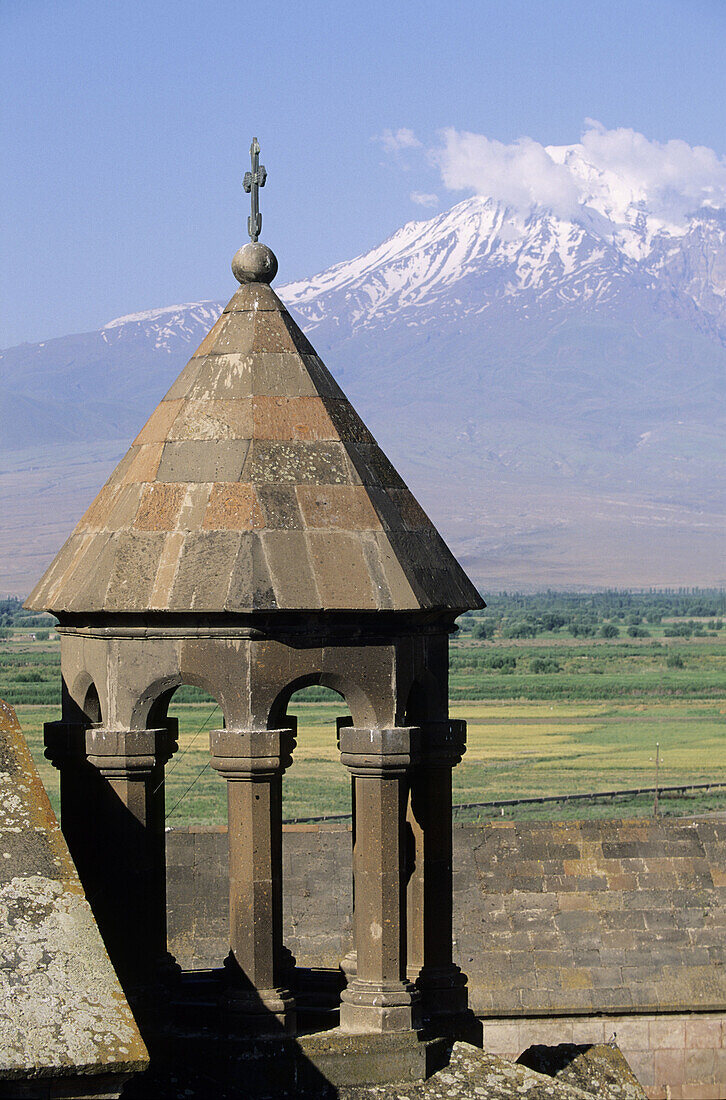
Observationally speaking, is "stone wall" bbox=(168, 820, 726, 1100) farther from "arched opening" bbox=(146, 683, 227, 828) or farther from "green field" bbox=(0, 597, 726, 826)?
"green field" bbox=(0, 597, 726, 826)

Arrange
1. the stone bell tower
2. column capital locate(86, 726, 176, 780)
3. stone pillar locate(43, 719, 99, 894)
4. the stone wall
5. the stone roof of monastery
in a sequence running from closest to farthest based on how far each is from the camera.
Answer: the stone roof of monastery, the stone bell tower, column capital locate(86, 726, 176, 780), stone pillar locate(43, 719, 99, 894), the stone wall

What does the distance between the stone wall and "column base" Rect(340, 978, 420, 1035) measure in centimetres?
573

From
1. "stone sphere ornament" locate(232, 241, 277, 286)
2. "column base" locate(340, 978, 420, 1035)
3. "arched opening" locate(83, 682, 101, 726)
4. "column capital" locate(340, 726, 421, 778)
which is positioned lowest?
"column base" locate(340, 978, 420, 1035)

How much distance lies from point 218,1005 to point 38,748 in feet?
196

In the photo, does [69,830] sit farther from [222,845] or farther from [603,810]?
[603,810]

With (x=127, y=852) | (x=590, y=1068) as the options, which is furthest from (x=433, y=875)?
(x=127, y=852)

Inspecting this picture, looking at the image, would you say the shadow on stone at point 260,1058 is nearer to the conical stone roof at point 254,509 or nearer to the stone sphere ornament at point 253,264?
the conical stone roof at point 254,509

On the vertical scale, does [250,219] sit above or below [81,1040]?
above

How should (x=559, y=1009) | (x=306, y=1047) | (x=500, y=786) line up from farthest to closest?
(x=500, y=786), (x=559, y=1009), (x=306, y=1047)

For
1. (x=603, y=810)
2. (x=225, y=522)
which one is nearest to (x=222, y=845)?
(x=225, y=522)

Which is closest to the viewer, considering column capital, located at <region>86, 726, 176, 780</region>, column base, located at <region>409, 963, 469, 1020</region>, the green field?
column capital, located at <region>86, 726, 176, 780</region>

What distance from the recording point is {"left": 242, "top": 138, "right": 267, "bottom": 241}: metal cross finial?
796 centimetres

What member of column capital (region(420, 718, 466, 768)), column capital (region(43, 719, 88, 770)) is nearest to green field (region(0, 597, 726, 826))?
column capital (region(43, 719, 88, 770))

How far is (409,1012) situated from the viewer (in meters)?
7.22
